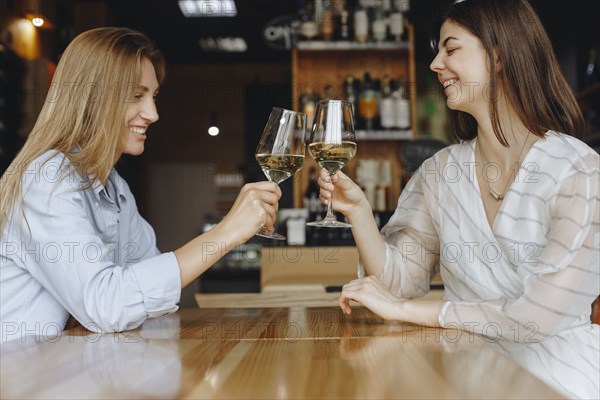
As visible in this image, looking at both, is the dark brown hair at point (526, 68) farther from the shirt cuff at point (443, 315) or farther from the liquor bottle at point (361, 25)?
the liquor bottle at point (361, 25)

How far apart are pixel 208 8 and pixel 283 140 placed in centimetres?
488

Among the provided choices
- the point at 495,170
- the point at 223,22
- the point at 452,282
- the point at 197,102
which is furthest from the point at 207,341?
the point at 197,102

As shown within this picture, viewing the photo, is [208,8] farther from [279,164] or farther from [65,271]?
[65,271]

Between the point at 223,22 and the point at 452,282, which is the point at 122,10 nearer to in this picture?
the point at 223,22

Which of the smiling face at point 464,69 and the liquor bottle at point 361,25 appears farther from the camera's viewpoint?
the liquor bottle at point 361,25

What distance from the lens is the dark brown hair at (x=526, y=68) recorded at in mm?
1429

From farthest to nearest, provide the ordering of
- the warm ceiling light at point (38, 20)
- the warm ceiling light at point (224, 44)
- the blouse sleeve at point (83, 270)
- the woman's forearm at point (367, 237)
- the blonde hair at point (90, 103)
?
1. the warm ceiling light at point (224, 44)
2. the warm ceiling light at point (38, 20)
3. the woman's forearm at point (367, 237)
4. the blonde hair at point (90, 103)
5. the blouse sleeve at point (83, 270)

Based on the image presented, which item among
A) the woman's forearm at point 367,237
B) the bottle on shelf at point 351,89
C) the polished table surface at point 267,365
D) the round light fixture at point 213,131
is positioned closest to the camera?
the polished table surface at point 267,365

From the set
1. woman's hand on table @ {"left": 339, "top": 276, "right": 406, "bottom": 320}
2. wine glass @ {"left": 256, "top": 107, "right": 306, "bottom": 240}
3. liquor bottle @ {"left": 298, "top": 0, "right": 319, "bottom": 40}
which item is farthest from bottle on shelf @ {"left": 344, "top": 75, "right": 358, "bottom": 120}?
woman's hand on table @ {"left": 339, "top": 276, "right": 406, "bottom": 320}

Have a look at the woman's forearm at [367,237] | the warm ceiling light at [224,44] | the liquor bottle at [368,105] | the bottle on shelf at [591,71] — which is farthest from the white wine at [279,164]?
the warm ceiling light at [224,44]

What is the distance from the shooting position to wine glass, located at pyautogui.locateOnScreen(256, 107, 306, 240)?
1.29m

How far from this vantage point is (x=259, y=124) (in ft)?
24.1

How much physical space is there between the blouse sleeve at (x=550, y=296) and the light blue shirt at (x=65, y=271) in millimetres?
550

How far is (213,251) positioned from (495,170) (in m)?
0.72
